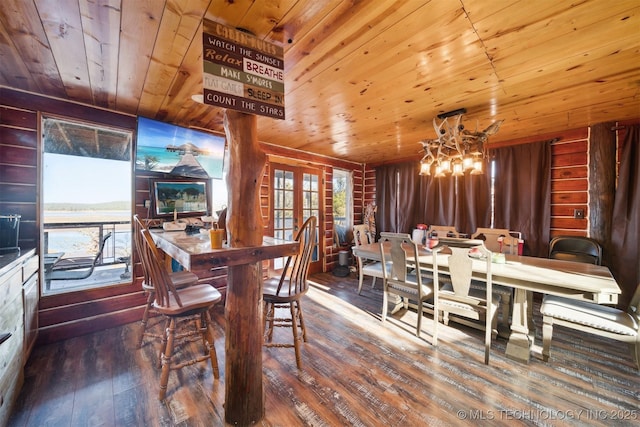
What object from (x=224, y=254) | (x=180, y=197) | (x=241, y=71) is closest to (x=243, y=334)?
(x=224, y=254)

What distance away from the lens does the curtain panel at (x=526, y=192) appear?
11.5 ft

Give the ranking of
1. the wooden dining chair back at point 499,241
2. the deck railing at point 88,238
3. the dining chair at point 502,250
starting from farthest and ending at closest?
the deck railing at point 88,238
the wooden dining chair back at point 499,241
the dining chair at point 502,250

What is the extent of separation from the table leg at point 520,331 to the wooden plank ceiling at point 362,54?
73.7 inches

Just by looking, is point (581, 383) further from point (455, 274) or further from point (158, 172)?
point (158, 172)

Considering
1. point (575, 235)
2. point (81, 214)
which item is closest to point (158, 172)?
point (81, 214)

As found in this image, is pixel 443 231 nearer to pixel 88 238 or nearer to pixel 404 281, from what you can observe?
pixel 404 281

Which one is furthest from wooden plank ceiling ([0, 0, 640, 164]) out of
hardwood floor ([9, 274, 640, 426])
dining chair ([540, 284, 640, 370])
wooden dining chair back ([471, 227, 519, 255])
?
hardwood floor ([9, 274, 640, 426])

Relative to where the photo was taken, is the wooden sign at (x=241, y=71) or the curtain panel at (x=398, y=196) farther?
the curtain panel at (x=398, y=196)

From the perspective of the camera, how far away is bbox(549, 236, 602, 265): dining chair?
117 inches

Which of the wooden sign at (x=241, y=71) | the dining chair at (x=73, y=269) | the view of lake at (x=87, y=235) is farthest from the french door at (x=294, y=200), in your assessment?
the wooden sign at (x=241, y=71)

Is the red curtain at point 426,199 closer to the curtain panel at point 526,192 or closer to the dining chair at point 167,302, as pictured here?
the curtain panel at point 526,192

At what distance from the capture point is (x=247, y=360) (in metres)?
1.44

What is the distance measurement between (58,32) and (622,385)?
176 inches

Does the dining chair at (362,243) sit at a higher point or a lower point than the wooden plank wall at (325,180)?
lower
